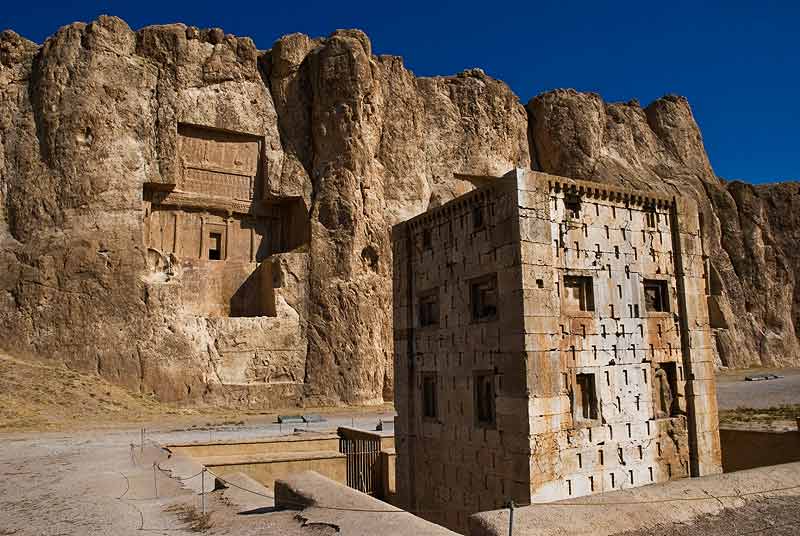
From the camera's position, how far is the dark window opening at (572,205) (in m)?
14.1

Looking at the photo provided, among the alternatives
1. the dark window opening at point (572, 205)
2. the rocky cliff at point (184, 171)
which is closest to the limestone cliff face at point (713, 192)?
the rocky cliff at point (184, 171)

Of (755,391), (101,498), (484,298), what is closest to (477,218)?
(484,298)

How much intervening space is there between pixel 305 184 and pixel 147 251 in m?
9.88

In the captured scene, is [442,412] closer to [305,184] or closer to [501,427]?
[501,427]

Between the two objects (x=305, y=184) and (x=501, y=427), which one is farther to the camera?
(x=305, y=184)

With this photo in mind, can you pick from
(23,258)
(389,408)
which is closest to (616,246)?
(389,408)

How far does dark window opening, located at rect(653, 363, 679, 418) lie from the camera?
14.7 metres

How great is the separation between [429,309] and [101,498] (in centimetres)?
840

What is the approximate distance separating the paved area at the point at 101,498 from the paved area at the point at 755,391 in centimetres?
2517

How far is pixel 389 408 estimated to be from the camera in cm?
3516

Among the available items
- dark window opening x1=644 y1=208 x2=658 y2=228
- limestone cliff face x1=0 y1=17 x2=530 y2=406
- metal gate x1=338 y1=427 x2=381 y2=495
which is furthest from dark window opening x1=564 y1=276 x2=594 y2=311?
limestone cliff face x1=0 y1=17 x2=530 y2=406

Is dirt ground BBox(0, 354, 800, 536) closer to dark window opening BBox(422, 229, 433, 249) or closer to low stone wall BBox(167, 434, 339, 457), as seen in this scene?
low stone wall BBox(167, 434, 339, 457)

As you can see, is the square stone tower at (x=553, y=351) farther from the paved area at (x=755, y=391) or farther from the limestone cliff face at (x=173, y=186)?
the limestone cliff face at (x=173, y=186)

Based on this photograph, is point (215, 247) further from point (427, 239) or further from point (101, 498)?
point (101, 498)
